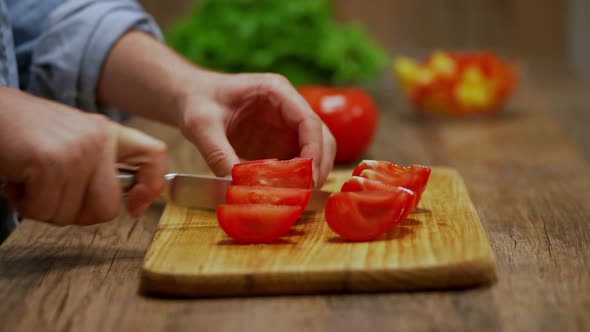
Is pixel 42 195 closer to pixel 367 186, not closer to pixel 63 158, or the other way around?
pixel 63 158

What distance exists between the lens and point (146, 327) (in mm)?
976

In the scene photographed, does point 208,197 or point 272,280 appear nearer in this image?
point 272,280

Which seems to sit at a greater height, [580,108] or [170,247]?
[170,247]

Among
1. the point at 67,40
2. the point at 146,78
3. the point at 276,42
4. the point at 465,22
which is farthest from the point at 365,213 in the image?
the point at 465,22

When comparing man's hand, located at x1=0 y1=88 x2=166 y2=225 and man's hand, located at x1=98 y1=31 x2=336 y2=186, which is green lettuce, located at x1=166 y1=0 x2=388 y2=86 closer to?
man's hand, located at x1=98 y1=31 x2=336 y2=186

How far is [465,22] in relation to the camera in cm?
379

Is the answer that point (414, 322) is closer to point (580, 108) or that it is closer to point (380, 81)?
point (580, 108)

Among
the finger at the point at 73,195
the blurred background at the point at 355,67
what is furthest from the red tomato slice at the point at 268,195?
the blurred background at the point at 355,67

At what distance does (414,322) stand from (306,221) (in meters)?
0.36

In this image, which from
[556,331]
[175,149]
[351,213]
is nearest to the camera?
[556,331]

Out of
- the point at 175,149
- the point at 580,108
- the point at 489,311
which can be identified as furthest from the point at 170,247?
the point at 580,108

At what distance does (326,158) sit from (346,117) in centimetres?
56

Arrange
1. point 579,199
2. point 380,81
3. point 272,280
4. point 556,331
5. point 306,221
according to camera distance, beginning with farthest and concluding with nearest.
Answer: point 380,81 < point 579,199 < point 306,221 < point 272,280 < point 556,331

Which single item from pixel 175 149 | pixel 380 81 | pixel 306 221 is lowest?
pixel 380 81
